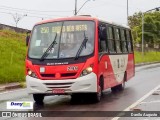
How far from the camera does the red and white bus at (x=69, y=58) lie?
1280cm

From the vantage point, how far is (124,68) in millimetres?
17859

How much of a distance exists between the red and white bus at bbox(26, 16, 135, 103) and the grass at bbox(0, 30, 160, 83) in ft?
26.2

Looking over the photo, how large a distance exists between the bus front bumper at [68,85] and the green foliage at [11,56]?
33.1 ft

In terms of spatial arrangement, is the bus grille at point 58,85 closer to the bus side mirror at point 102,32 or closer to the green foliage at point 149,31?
the bus side mirror at point 102,32

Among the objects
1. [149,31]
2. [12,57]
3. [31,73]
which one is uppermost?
[149,31]

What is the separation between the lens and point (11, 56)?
29.1 metres

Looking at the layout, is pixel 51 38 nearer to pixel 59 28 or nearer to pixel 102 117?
pixel 59 28

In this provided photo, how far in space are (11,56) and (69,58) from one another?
16656 millimetres

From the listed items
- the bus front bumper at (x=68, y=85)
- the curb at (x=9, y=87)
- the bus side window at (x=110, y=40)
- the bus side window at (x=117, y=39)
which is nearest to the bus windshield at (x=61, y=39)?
the bus front bumper at (x=68, y=85)

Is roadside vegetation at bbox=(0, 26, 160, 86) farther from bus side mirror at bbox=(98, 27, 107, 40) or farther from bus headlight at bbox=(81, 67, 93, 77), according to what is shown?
bus headlight at bbox=(81, 67, 93, 77)

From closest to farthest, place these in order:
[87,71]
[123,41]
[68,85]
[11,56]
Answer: [68,85] < [87,71] < [123,41] < [11,56]

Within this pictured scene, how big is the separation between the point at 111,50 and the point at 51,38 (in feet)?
8.58

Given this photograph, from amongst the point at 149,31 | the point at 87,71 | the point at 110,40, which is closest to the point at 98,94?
the point at 87,71

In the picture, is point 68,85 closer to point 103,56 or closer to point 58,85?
point 58,85
